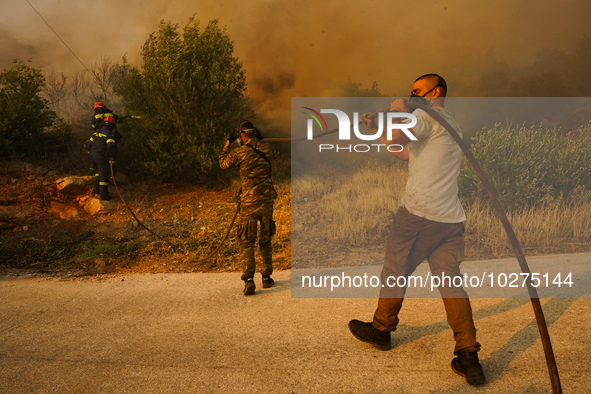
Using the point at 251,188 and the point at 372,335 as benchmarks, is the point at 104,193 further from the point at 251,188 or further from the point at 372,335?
the point at 372,335

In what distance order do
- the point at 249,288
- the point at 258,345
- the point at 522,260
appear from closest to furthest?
1. the point at 522,260
2. the point at 258,345
3. the point at 249,288

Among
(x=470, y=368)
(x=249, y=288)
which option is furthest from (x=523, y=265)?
(x=249, y=288)

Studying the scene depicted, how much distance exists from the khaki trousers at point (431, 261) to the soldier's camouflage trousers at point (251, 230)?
2369 millimetres

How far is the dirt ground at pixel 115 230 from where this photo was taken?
8.20 meters

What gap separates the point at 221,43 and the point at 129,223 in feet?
20.3

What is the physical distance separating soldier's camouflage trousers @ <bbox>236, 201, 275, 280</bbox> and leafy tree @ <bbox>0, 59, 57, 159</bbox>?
9.42 meters

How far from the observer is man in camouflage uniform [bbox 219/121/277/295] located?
5797mm

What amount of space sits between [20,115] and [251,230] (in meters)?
9.86

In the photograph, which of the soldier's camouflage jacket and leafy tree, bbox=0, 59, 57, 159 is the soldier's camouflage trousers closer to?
the soldier's camouflage jacket

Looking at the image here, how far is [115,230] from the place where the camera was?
10.7m

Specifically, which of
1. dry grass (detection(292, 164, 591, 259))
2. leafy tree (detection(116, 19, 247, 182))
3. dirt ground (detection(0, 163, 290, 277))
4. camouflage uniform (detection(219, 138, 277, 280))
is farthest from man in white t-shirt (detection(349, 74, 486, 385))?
leafy tree (detection(116, 19, 247, 182))

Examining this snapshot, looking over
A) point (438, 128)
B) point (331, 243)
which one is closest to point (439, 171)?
point (438, 128)

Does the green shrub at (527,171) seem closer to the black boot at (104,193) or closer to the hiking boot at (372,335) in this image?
the hiking boot at (372,335)

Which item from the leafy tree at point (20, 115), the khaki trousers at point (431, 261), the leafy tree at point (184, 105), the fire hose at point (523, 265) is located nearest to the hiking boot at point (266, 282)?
the khaki trousers at point (431, 261)
